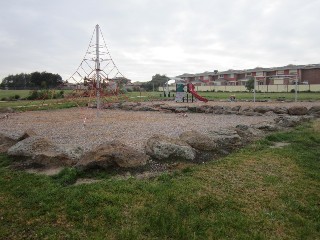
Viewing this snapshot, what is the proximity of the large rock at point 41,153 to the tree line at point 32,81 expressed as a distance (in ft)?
148

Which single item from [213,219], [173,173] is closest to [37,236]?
[213,219]

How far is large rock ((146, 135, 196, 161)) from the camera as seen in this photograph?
6.09m

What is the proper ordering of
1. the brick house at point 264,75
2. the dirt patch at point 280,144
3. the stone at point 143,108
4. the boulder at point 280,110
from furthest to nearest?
the brick house at point 264,75
the stone at point 143,108
the boulder at point 280,110
the dirt patch at point 280,144

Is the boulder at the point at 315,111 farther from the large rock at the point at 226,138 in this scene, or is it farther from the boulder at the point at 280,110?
the large rock at the point at 226,138

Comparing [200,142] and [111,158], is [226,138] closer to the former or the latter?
[200,142]

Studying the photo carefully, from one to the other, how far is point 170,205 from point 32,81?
62.8 metres

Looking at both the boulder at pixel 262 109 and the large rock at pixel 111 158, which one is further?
the boulder at pixel 262 109

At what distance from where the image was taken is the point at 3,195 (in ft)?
15.2

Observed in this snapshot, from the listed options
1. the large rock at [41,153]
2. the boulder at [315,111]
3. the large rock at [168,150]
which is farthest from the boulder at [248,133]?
the boulder at [315,111]

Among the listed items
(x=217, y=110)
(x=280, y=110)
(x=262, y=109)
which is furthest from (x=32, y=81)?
(x=280, y=110)

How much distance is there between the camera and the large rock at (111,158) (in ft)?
17.8

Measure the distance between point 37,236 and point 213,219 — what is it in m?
2.12

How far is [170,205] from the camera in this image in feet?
14.2

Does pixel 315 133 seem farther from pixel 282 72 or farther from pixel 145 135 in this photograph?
pixel 282 72
